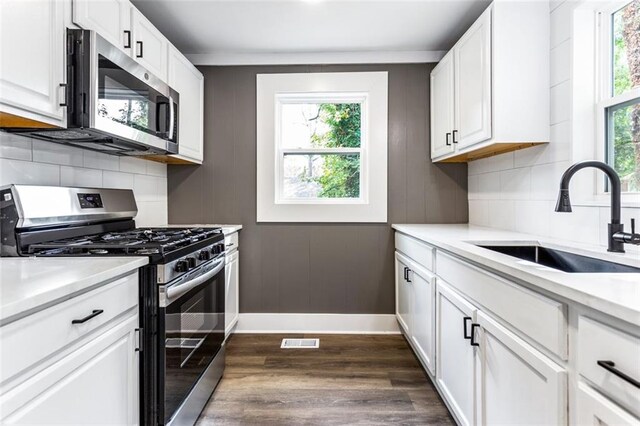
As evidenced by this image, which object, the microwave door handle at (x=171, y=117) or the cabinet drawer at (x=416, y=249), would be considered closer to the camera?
the cabinet drawer at (x=416, y=249)

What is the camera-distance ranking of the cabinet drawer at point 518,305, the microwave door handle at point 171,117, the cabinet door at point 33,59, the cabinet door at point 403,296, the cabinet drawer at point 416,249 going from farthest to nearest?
the cabinet door at point 403,296 → the microwave door handle at point 171,117 → the cabinet drawer at point 416,249 → the cabinet door at point 33,59 → the cabinet drawer at point 518,305

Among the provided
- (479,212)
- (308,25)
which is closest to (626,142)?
(479,212)

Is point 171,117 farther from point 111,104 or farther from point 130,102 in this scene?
point 111,104

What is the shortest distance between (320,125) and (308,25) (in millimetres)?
818

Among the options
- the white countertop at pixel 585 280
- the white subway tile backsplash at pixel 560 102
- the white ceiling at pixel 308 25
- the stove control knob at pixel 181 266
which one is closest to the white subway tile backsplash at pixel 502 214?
the white subway tile backsplash at pixel 560 102

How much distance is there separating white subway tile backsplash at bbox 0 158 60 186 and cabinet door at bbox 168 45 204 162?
85cm

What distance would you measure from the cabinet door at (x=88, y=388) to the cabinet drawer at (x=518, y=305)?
131 cm

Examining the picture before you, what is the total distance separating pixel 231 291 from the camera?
2777 mm

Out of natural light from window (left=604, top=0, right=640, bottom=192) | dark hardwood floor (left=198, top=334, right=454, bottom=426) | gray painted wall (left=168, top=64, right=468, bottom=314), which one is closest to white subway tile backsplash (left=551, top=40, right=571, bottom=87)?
natural light from window (left=604, top=0, right=640, bottom=192)

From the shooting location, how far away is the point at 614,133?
5.51 feet

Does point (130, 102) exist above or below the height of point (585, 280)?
above

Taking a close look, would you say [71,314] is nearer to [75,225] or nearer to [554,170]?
[75,225]

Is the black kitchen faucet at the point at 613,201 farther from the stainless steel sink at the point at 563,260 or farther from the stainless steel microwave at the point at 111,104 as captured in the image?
the stainless steel microwave at the point at 111,104

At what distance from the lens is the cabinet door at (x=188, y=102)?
2.41 metres
